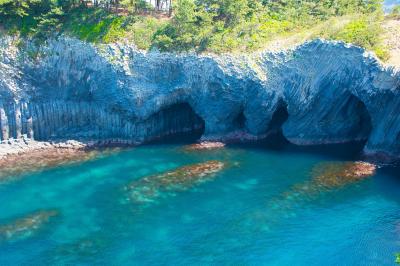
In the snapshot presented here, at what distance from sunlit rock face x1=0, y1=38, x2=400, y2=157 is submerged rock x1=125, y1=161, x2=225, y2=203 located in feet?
19.5

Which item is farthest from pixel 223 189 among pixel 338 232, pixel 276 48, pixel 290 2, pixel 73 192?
pixel 290 2

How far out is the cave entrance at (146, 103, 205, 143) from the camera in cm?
4712

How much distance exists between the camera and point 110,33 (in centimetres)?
4784

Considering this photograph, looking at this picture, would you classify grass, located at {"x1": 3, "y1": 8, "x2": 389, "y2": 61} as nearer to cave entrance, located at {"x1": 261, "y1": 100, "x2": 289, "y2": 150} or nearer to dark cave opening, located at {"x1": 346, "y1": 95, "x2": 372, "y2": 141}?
Result: dark cave opening, located at {"x1": 346, "y1": 95, "x2": 372, "y2": 141}

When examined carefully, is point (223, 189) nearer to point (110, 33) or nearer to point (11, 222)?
point (11, 222)

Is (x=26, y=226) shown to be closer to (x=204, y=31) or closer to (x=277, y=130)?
(x=204, y=31)

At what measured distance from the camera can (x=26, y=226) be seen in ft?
111

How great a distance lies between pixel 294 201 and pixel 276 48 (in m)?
15.8

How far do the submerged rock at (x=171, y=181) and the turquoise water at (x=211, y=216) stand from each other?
0.49 meters

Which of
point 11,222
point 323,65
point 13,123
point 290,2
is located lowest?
point 11,222

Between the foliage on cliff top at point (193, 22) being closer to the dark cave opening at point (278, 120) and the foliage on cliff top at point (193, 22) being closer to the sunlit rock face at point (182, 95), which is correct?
the sunlit rock face at point (182, 95)

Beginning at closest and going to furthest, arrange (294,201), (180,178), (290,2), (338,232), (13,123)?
(338,232) → (294,201) → (180,178) → (13,123) → (290,2)

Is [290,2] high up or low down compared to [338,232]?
up

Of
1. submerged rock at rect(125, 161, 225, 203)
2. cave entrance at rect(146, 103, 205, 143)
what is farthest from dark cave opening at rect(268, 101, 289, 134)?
submerged rock at rect(125, 161, 225, 203)
